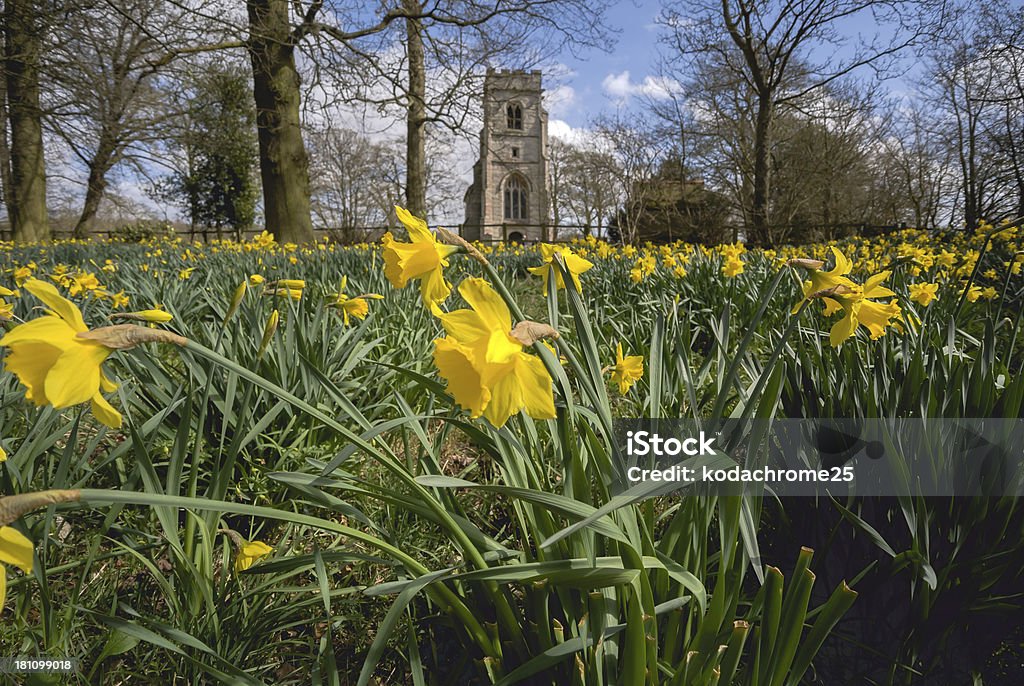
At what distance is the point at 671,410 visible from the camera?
5.83ft

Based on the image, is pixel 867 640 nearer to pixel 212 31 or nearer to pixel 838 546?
pixel 838 546

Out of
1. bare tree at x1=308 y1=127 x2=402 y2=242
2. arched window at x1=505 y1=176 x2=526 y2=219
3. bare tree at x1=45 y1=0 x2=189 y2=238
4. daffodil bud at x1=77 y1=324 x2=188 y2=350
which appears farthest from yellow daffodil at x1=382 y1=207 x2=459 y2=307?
arched window at x1=505 y1=176 x2=526 y2=219

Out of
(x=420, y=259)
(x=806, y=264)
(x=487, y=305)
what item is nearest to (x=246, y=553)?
(x=420, y=259)

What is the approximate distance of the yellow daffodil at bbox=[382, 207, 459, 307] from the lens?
90 cm

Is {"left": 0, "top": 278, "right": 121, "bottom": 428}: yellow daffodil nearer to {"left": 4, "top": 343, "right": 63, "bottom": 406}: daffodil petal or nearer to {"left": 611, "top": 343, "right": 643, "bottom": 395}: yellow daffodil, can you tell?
{"left": 4, "top": 343, "right": 63, "bottom": 406}: daffodil petal

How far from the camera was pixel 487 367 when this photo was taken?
2.16ft

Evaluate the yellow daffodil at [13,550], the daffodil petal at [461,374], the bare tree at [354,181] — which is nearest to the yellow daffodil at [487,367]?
the daffodil petal at [461,374]

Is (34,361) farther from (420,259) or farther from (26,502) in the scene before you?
(420,259)

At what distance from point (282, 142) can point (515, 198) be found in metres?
35.7

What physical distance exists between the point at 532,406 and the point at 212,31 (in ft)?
30.5

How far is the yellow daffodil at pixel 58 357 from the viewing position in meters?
0.64

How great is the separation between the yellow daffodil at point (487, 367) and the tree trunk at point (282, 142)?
9.65 meters

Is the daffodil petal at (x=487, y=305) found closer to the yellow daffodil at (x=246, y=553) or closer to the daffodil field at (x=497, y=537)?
the daffodil field at (x=497, y=537)

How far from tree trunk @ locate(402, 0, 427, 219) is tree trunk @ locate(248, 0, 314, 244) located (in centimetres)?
222
